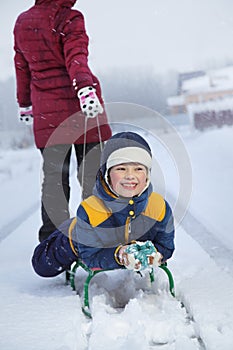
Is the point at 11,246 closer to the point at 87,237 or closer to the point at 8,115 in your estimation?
the point at 87,237

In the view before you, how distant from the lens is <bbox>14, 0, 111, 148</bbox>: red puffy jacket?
219cm

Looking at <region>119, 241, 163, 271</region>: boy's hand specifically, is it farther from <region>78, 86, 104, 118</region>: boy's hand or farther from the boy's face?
<region>78, 86, 104, 118</region>: boy's hand

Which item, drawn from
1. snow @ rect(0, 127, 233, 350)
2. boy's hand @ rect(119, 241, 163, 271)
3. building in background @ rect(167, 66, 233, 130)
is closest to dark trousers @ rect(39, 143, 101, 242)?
snow @ rect(0, 127, 233, 350)

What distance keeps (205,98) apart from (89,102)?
8.55 m

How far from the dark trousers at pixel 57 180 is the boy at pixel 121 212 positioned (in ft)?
1.82

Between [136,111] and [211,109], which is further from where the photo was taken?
[211,109]

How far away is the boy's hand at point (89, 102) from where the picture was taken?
2.02 meters

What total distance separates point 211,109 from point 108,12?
5.00 metres

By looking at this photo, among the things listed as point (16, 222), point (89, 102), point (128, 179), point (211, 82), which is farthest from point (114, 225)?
point (211, 82)

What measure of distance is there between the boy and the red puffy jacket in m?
→ 0.62

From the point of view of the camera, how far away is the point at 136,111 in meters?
2.72

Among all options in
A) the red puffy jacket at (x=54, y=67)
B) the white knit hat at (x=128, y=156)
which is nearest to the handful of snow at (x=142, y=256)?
the white knit hat at (x=128, y=156)

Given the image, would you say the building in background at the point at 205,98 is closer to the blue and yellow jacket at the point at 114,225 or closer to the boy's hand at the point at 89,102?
the boy's hand at the point at 89,102

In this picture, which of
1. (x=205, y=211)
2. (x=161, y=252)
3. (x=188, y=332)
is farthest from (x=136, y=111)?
(x=188, y=332)
